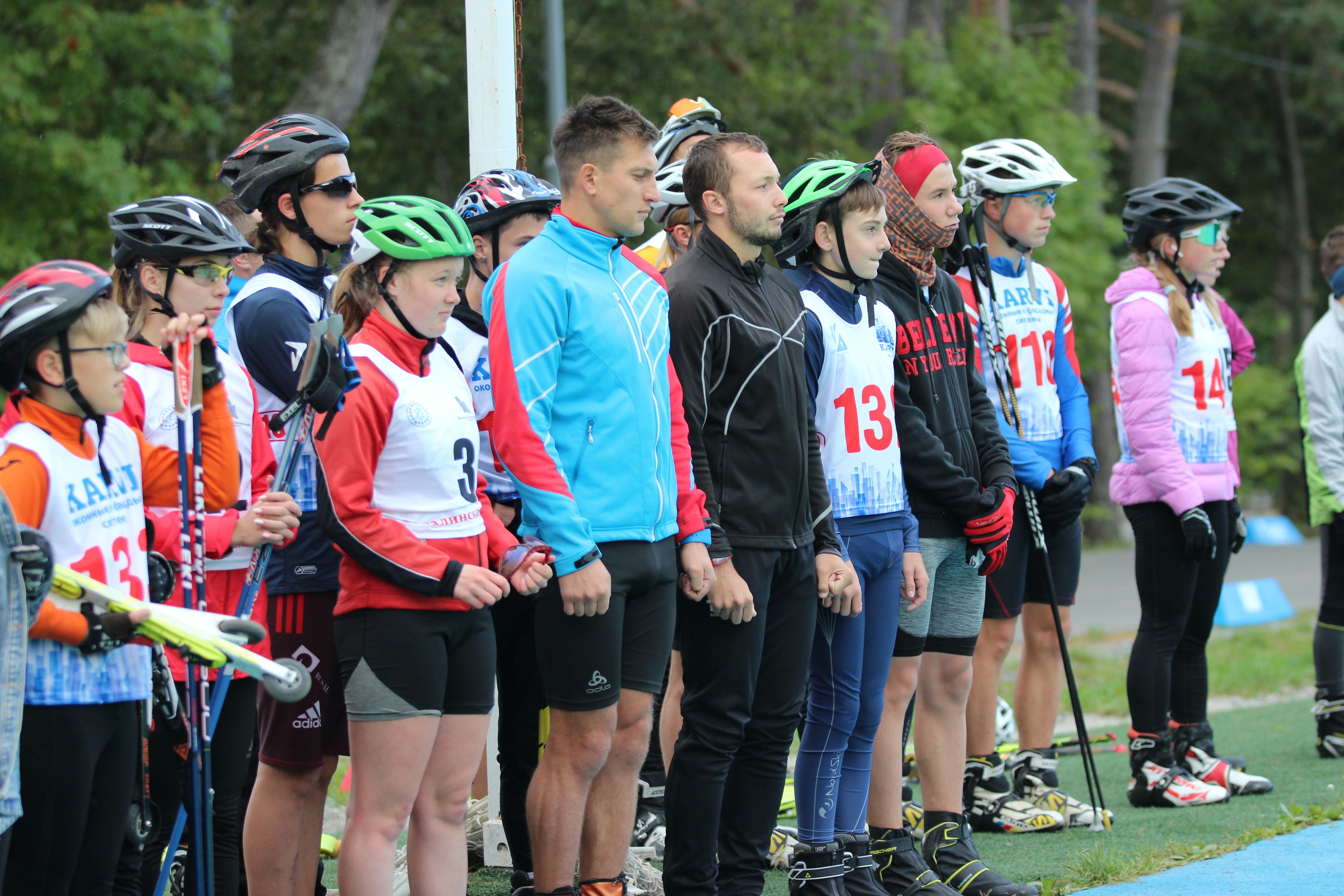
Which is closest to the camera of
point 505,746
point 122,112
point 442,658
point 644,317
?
point 442,658

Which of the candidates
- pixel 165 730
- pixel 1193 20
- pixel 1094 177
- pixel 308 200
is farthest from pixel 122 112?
pixel 1193 20

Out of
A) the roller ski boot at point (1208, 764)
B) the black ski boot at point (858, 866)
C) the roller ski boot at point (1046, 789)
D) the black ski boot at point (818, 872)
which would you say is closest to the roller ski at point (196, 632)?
the black ski boot at point (818, 872)

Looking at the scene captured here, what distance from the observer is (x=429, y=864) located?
3756 millimetres

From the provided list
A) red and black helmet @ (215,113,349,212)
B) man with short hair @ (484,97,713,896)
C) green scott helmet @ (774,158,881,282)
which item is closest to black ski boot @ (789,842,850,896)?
man with short hair @ (484,97,713,896)

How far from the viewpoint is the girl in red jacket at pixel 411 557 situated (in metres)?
3.60

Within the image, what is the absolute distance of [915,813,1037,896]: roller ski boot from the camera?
469 cm

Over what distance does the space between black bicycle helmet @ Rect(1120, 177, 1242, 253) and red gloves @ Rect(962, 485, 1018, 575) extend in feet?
7.44

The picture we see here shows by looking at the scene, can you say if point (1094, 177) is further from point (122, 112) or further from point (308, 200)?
point (308, 200)

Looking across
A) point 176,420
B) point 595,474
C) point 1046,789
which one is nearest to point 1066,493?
point 1046,789

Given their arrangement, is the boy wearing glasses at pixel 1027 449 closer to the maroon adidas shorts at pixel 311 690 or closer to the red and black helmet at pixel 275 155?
the red and black helmet at pixel 275 155

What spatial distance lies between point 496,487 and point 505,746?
3.05 feet

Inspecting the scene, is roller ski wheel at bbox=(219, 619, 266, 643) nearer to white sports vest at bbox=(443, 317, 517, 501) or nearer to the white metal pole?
white sports vest at bbox=(443, 317, 517, 501)

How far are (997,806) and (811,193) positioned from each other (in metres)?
2.74

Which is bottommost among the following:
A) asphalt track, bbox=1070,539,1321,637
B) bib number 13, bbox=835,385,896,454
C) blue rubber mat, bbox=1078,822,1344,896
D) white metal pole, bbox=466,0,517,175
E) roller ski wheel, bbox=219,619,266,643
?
blue rubber mat, bbox=1078,822,1344,896
